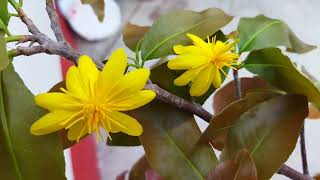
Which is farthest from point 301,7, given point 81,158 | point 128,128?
point 128,128

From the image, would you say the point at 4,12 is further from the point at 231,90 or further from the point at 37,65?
the point at 37,65

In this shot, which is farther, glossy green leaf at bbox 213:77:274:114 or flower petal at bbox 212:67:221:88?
glossy green leaf at bbox 213:77:274:114

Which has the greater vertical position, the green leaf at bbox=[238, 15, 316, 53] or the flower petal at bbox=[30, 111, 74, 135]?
the flower petal at bbox=[30, 111, 74, 135]

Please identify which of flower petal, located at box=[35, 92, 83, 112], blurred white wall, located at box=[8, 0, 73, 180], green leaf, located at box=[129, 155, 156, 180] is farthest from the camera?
blurred white wall, located at box=[8, 0, 73, 180]

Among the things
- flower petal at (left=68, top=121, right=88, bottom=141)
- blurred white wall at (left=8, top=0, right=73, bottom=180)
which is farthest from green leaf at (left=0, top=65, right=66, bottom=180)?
blurred white wall at (left=8, top=0, right=73, bottom=180)

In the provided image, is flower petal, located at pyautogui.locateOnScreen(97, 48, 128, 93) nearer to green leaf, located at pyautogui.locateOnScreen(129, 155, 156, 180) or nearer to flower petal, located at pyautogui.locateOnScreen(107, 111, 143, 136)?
flower petal, located at pyautogui.locateOnScreen(107, 111, 143, 136)

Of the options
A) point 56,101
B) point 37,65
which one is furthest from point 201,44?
point 37,65

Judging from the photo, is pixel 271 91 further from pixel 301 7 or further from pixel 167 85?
pixel 301 7
